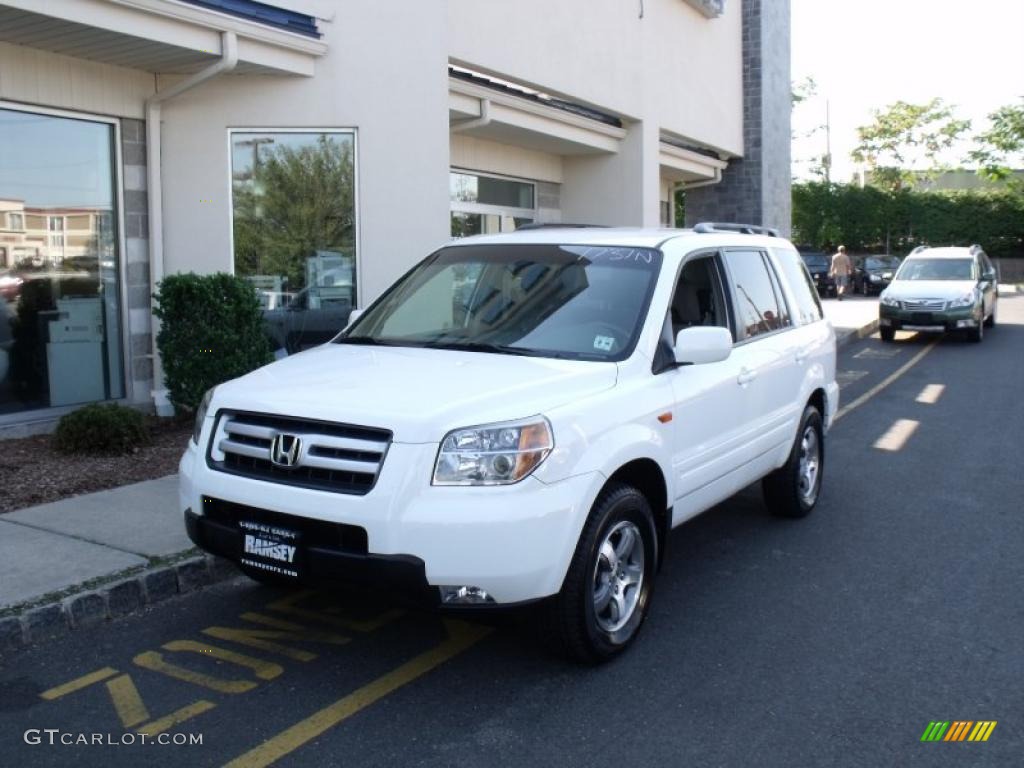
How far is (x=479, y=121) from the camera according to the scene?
13750mm

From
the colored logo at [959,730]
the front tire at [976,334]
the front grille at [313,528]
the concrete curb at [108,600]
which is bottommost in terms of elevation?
the colored logo at [959,730]

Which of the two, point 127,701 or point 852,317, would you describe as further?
point 852,317

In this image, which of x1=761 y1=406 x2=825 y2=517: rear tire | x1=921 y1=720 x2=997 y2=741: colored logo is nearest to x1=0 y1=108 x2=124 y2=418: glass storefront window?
x1=761 y1=406 x2=825 y2=517: rear tire

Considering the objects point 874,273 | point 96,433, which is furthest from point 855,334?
point 874,273

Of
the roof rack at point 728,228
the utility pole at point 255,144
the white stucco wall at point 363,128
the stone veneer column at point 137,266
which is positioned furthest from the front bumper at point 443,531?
the utility pole at point 255,144

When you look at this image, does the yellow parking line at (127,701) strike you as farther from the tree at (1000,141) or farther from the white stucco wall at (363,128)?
the tree at (1000,141)

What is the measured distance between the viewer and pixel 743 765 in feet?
12.4

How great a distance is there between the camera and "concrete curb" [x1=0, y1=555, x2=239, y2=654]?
4875 millimetres

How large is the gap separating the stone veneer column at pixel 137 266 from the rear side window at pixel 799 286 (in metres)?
6.13

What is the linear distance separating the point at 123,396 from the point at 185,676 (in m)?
6.29

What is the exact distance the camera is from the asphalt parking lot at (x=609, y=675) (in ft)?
12.8

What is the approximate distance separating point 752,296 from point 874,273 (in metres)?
31.2

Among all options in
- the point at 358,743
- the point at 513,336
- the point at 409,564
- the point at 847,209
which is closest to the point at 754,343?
the point at 513,336

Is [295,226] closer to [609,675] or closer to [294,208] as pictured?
[294,208]
